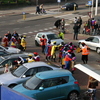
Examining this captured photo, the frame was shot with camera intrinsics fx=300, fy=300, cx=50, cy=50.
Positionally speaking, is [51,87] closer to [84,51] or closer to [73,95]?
[73,95]

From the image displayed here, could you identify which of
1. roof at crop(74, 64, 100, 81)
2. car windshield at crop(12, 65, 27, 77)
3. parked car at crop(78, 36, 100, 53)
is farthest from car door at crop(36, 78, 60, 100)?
parked car at crop(78, 36, 100, 53)

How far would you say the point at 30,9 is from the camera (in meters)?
50.9

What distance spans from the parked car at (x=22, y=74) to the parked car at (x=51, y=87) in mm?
1069

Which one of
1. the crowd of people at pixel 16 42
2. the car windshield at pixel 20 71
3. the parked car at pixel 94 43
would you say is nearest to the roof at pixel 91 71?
the car windshield at pixel 20 71

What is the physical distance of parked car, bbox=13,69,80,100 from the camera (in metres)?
12.6

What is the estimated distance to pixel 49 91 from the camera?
12758mm

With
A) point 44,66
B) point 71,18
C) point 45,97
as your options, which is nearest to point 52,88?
point 45,97

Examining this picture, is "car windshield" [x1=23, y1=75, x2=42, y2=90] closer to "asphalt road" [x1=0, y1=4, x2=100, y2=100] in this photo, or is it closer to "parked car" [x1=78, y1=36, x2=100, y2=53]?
"asphalt road" [x1=0, y1=4, x2=100, y2=100]

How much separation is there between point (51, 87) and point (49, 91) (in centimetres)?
22

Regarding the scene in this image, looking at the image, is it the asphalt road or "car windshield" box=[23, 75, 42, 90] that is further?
the asphalt road

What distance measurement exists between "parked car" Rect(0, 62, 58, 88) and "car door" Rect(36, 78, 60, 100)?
2.00m

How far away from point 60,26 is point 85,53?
15.0m

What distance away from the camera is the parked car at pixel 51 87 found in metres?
12.6

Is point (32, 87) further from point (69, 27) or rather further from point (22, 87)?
point (69, 27)
